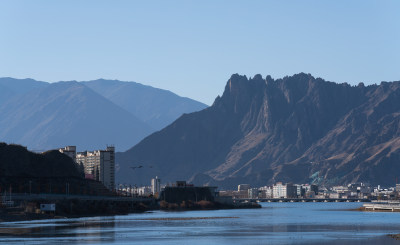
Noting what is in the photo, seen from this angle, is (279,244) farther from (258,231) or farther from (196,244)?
(258,231)

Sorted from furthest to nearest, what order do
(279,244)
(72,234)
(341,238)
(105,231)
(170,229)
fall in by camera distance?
1. (170,229)
2. (105,231)
3. (72,234)
4. (341,238)
5. (279,244)

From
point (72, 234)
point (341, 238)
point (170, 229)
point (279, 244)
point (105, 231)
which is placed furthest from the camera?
point (170, 229)

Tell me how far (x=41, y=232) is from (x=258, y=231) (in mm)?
44261

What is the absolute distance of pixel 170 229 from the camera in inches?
7530

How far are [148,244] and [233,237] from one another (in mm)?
24048

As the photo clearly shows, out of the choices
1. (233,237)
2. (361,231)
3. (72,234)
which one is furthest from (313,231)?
(72,234)

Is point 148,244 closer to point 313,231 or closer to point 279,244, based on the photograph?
point 279,244

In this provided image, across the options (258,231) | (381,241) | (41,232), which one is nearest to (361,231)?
(258,231)

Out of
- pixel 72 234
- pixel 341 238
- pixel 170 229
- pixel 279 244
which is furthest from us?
pixel 170 229

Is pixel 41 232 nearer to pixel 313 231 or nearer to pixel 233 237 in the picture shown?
pixel 233 237

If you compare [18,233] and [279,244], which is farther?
[18,233]

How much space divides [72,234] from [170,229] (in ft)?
100

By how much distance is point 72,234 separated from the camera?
545 ft

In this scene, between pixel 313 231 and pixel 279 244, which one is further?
pixel 313 231
